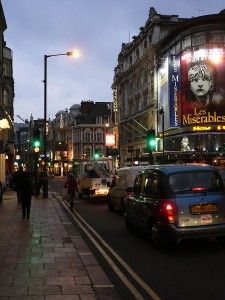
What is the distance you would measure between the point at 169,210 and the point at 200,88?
4059cm

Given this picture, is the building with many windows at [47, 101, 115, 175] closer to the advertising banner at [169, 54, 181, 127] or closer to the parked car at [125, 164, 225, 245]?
the advertising banner at [169, 54, 181, 127]

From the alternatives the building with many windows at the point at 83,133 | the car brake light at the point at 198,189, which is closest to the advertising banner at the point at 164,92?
the car brake light at the point at 198,189

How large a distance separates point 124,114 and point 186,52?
29.1m

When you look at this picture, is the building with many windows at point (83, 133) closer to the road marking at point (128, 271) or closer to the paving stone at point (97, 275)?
the road marking at point (128, 271)

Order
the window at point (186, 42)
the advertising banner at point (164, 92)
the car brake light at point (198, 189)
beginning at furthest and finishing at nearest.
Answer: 1. the advertising banner at point (164, 92)
2. the window at point (186, 42)
3. the car brake light at point (198, 189)

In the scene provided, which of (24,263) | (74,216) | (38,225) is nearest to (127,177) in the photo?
(74,216)

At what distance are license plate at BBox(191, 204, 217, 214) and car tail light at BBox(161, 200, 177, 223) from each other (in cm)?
40

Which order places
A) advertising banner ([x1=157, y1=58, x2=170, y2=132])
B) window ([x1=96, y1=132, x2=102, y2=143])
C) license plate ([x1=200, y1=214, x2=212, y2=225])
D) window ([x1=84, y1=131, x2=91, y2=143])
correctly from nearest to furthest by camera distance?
1. license plate ([x1=200, y1=214, x2=212, y2=225])
2. advertising banner ([x1=157, y1=58, x2=170, y2=132])
3. window ([x1=96, y1=132, x2=102, y2=143])
4. window ([x1=84, y1=131, x2=91, y2=143])

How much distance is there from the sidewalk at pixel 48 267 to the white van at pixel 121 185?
4.93 metres

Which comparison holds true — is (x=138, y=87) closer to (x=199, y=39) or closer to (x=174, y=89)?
(x=174, y=89)

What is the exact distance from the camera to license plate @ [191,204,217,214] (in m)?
11.9

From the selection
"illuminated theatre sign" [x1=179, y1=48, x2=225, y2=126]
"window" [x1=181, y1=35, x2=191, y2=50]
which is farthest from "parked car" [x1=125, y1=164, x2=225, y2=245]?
"window" [x1=181, y1=35, x2=191, y2=50]

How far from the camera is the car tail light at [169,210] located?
464 inches

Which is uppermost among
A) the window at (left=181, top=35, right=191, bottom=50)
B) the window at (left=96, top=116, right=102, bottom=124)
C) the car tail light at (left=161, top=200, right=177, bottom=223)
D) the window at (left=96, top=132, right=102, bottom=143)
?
the window at (left=181, top=35, right=191, bottom=50)
